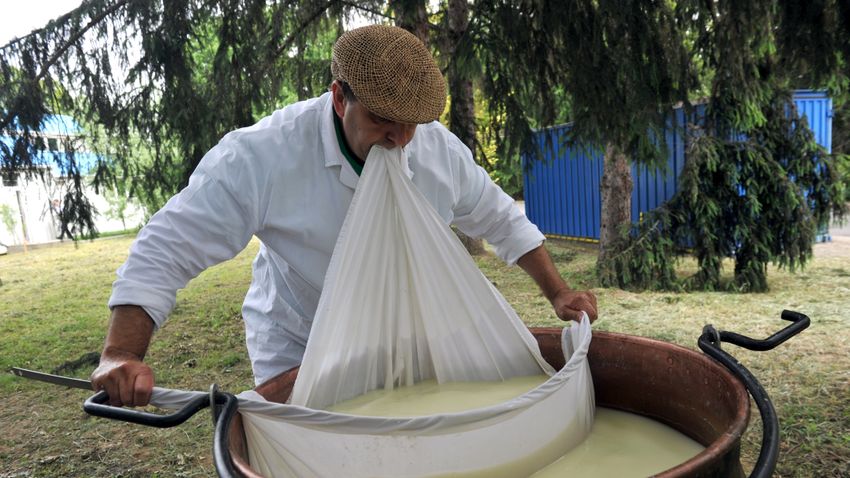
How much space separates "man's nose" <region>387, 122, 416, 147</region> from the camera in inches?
55.6

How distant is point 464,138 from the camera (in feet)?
16.6

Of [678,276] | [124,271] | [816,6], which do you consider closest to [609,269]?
[678,276]

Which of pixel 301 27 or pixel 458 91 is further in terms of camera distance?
pixel 301 27

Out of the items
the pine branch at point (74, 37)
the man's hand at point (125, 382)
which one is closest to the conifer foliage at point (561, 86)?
the pine branch at point (74, 37)

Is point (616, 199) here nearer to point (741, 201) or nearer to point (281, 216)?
point (741, 201)

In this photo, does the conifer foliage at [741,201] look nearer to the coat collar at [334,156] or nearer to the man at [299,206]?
the man at [299,206]

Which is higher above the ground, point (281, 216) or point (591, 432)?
point (281, 216)

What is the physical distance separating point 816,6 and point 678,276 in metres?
3.91

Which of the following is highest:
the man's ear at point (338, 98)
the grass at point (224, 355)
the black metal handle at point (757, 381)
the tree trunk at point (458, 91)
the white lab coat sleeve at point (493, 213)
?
the tree trunk at point (458, 91)

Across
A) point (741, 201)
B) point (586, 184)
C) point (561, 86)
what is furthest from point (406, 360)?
point (586, 184)

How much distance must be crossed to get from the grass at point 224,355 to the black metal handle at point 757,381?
164 cm

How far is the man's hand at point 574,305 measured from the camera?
1485 mm

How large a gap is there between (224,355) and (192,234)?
12.2ft

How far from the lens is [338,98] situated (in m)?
1.52
